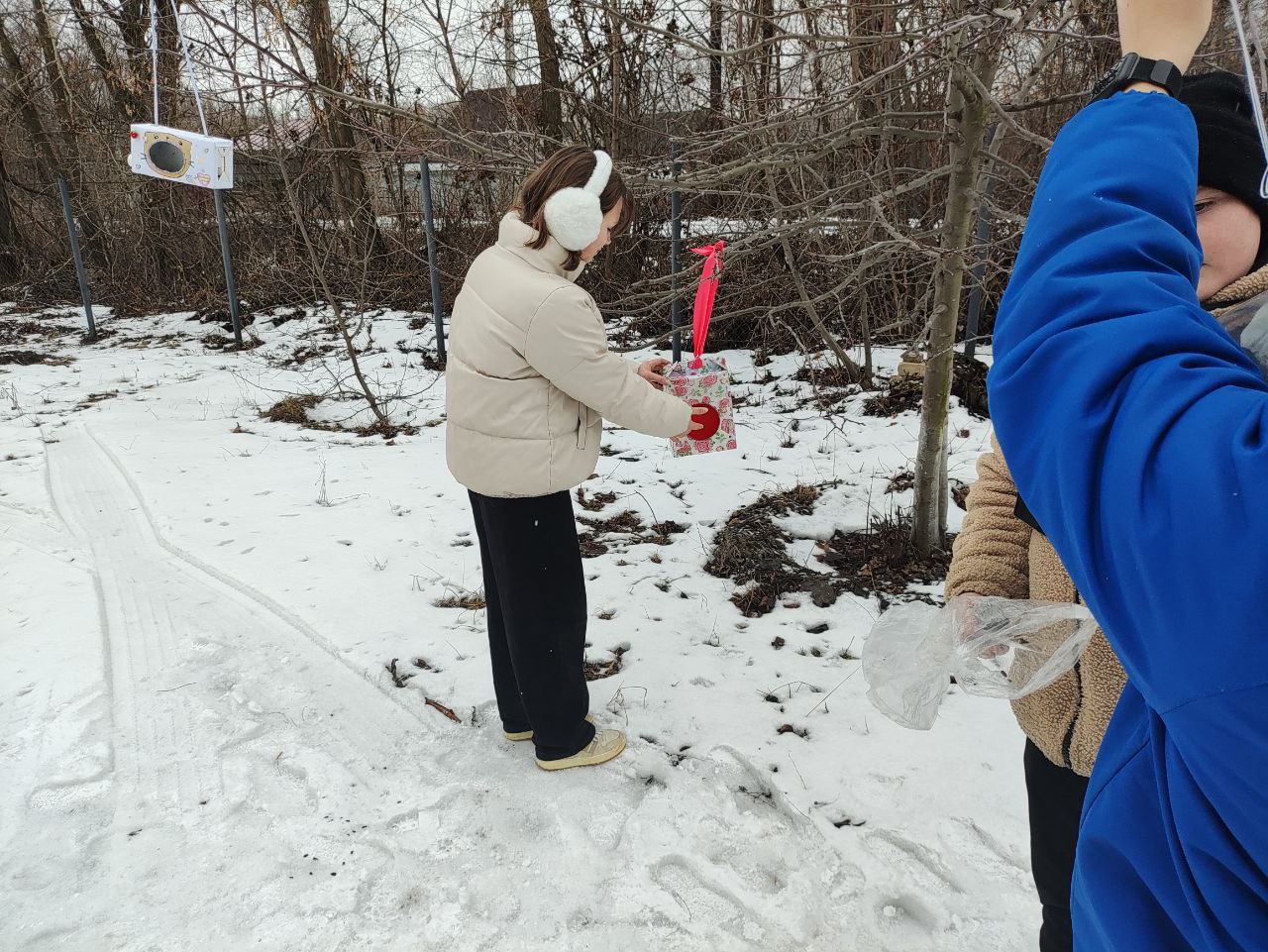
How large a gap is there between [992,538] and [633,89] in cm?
757

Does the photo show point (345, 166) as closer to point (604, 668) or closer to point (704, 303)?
point (604, 668)

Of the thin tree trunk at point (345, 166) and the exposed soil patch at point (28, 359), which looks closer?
the thin tree trunk at point (345, 166)

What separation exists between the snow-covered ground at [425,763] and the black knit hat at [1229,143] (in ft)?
5.70

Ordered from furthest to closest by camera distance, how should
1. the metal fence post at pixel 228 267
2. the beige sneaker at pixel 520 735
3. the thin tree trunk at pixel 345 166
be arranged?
the metal fence post at pixel 228 267
the thin tree trunk at pixel 345 166
the beige sneaker at pixel 520 735

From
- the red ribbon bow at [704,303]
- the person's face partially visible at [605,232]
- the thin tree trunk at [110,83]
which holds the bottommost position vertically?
the red ribbon bow at [704,303]

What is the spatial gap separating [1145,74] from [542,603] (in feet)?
6.25

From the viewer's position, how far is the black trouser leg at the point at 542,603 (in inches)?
88.0

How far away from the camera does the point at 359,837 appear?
2279 mm

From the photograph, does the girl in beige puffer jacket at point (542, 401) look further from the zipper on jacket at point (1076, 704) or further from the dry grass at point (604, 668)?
the zipper on jacket at point (1076, 704)

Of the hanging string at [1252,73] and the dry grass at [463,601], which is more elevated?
the hanging string at [1252,73]

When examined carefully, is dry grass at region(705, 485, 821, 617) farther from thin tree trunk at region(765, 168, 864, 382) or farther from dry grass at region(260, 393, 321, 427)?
dry grass at region(260, 393, 321, 427)

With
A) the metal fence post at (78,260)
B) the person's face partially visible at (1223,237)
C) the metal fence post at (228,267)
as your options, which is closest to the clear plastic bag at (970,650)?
the person's face partially visible at (1223,237)

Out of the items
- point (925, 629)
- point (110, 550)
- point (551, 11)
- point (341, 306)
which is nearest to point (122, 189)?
point (341, 306)

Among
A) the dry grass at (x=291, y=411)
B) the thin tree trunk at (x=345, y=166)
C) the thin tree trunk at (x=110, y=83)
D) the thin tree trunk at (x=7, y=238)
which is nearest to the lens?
the dry grass at (x=291, y=411)
